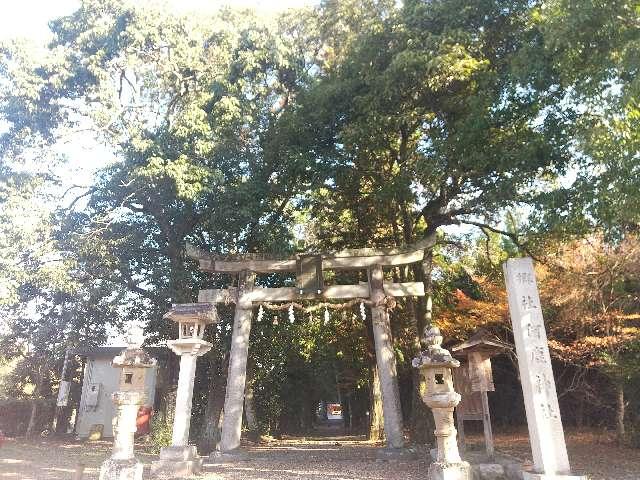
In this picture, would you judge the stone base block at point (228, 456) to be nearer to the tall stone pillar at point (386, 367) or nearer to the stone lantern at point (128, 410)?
the stone lantern at point (128, 410)

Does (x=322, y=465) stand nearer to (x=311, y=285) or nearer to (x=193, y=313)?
(x=311, y=285)

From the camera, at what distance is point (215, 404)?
1516cm

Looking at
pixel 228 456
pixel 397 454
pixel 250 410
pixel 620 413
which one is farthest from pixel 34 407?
pixel 620 413

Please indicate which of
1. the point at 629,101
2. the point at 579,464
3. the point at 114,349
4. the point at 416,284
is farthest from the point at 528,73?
the point at 114,349

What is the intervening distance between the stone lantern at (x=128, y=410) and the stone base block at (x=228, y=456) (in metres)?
2.77

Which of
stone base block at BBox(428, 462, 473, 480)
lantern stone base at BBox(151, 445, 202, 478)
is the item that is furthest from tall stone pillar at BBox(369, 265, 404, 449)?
lantern stone base at BBox(151, 445, 202, 478)

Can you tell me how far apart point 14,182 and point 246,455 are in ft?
31.3

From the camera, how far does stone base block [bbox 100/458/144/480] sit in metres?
7.80

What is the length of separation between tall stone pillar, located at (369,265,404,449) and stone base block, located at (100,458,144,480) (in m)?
5.47

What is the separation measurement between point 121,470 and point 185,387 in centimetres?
245

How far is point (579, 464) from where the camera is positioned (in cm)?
980

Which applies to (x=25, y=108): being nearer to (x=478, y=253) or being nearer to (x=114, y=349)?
(x=114, y=349)

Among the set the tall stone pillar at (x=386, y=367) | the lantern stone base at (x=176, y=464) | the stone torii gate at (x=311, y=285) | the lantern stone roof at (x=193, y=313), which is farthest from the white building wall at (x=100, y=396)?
the tall stone pillar at (x=386, y=367)

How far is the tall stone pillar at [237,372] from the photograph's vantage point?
35.8ft
